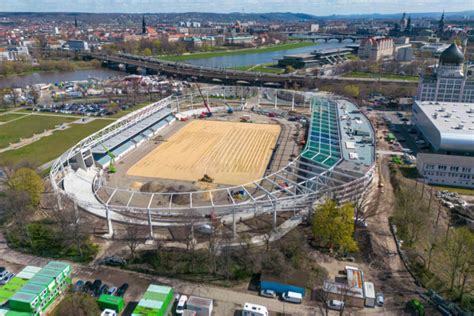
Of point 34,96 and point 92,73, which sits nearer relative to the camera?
point 34,96

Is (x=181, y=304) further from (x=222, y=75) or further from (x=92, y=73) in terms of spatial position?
(x=92, y=73)

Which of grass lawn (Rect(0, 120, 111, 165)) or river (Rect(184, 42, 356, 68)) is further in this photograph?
river (Rect(184, 42, 356, 68))

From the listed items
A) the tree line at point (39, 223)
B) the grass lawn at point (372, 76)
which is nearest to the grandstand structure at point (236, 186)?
the tree line at point (39, 223)

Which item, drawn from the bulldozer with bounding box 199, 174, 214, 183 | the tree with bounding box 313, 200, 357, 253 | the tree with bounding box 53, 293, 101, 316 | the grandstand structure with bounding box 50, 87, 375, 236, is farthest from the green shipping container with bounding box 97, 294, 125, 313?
the bulldozer with bounding box 199, 174, 214, 183

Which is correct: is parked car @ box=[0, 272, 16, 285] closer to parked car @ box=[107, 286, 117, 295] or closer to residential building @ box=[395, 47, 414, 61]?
parked car @ box=[107, 286, 117, 295]

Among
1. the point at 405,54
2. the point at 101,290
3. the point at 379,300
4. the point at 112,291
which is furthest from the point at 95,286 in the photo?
the point at 405,54

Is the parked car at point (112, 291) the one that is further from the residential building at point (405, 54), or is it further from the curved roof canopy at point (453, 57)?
the residential building at point (405, 54)
